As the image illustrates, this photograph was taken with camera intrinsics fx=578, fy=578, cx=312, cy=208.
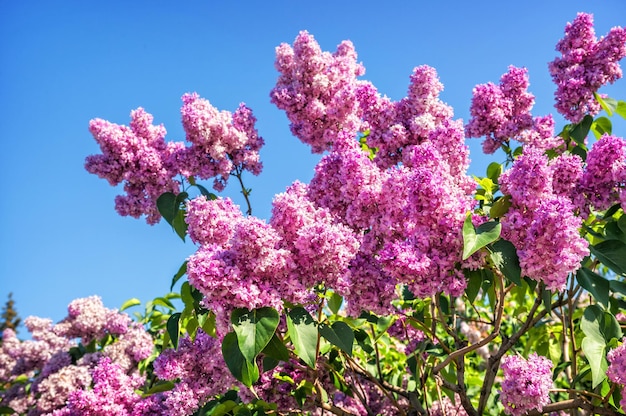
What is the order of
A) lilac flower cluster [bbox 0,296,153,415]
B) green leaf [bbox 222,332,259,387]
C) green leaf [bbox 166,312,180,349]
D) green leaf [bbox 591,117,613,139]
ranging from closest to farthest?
green leaf [bbox 222,332,259,387]
green leaf [bbox 166,312,180,349]
green leaf [bbox 591,117,613,139]
lilac flower cluster [bbox 0,296,153,415]

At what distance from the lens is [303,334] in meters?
2.70

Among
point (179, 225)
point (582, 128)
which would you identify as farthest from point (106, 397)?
point (582, 128)

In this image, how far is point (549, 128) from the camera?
4.38m

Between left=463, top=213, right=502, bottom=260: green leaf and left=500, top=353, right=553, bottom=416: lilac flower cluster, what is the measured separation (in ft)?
3.57

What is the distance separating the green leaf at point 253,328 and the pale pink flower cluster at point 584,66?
3018 millimetres

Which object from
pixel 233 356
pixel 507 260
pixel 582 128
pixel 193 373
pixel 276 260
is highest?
pixel 582 128

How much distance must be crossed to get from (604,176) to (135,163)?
11.2ft

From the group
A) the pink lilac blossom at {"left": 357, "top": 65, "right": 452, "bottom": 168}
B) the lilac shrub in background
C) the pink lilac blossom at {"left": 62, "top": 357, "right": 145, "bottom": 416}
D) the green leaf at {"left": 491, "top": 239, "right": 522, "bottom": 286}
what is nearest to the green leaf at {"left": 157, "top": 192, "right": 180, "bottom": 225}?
the lilac shrub in background

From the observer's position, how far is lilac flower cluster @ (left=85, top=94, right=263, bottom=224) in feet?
15.0

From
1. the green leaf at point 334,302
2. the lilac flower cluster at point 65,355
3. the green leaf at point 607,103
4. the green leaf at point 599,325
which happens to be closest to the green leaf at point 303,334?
the green leaf at point 334,302

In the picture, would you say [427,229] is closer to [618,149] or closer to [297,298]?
[297,298]

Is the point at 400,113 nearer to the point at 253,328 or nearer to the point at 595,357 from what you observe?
the point at 595,357

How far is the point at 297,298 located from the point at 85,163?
284 cm

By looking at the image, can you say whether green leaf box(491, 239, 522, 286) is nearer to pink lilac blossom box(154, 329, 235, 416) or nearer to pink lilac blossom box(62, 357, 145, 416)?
pink lilac blossom box(154, 329, 235, 416)
